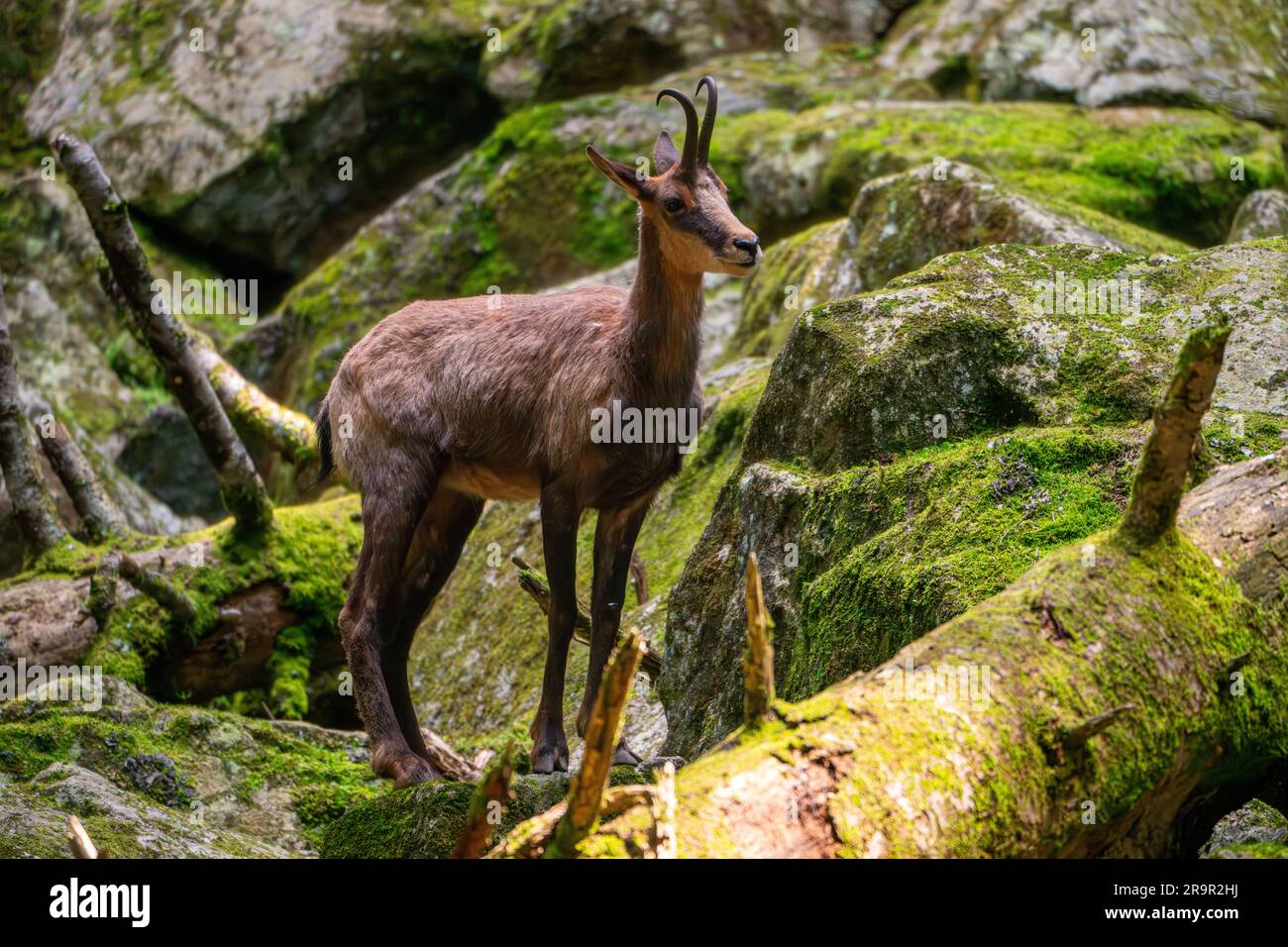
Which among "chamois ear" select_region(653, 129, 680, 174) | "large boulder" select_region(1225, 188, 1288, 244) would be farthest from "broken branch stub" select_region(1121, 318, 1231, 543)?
"large boulder" select_region(1225, 188, 1288, 244)

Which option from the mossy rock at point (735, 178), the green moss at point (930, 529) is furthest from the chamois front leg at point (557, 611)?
the mossy rock at point (735, 178)

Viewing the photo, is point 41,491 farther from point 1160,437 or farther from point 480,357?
point 1160,437

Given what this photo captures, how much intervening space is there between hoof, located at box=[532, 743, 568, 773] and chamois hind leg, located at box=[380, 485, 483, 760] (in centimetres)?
92

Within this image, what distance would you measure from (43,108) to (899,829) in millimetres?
16778

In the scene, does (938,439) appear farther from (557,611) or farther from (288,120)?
(288,120)

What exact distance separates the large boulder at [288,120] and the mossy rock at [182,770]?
29.1 ft

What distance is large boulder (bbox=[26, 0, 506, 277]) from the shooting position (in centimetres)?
1577

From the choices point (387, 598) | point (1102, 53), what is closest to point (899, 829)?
point (387, 598)

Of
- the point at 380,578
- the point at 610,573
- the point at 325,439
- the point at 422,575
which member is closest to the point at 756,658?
the point at 610,573

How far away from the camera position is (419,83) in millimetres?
15969

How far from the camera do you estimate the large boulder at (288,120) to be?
15.8 meters

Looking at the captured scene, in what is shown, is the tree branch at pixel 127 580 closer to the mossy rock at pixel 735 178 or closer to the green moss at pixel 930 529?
the mossy rock at pixel 735 178

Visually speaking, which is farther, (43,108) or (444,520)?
(43,108)

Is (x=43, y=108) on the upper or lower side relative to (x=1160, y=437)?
upper
